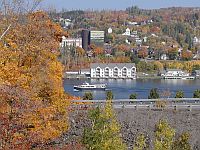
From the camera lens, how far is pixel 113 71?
24.8 metres

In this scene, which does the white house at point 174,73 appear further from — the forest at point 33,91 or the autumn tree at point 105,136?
the autumn tree at point 105,136

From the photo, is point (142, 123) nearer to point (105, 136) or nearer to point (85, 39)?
point (105, 136)

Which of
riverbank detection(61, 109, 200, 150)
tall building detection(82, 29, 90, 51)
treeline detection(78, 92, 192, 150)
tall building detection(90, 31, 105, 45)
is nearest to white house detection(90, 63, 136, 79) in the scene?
tall building detection(82, 29, 90, 51)

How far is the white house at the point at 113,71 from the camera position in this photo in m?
24.5

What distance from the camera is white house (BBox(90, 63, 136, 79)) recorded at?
80.4ft

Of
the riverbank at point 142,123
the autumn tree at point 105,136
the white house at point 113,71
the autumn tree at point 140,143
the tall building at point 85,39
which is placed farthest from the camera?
the tall building at point 85,39

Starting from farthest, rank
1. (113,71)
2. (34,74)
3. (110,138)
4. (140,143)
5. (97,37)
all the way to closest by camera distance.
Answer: (97,37)
(113,71)
(140,143)
(110,138)
(34,74)

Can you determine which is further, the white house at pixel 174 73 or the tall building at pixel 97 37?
the tall building at pixel 97 37

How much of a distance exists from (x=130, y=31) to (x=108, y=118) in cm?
3742

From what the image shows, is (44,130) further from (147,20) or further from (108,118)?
(147,20)

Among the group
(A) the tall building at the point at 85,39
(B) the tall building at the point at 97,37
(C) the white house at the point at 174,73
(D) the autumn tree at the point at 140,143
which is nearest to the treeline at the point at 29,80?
(D) the autumn tree at the point at 140,143

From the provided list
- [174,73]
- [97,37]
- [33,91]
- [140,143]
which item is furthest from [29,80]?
[97,37]

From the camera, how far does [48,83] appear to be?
167 inches

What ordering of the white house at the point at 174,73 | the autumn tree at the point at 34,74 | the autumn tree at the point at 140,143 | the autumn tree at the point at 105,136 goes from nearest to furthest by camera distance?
the autumn tree at the point at 34,74
the autumn tree at the point at 105,136
the autumn tree at the point at 140,143
the white house at the point at 174,73
